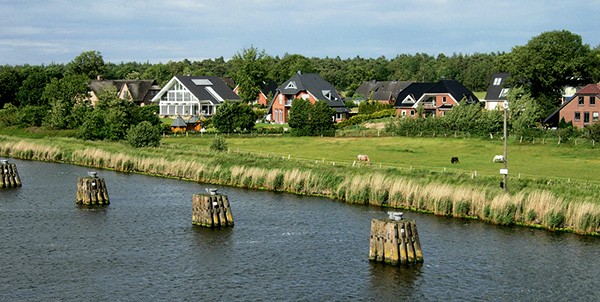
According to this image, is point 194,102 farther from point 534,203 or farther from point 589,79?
point 534,203

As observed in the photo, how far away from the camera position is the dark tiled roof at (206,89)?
140250mm

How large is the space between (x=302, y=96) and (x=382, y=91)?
41653mm

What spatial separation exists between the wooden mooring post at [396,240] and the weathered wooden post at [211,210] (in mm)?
12504

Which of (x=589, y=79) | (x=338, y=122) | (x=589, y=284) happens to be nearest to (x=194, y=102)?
(x=338, y=122)

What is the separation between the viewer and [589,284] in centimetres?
3800

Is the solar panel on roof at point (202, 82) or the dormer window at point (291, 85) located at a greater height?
the solar panel on roof at point (202, 82)

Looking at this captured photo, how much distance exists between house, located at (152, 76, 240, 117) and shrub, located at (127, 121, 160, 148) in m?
51.7

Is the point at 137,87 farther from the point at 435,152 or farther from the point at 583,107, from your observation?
the point at 435,152

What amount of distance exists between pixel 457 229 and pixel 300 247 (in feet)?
34.3

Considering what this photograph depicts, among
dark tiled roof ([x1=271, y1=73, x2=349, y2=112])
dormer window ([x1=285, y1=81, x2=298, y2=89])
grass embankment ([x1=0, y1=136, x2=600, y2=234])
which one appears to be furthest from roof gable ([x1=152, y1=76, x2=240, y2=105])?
grass embankment ([x1=0, y1=136, x2=600, y2=234])

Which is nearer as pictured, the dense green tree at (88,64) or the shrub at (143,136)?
the shrub at (143,136)

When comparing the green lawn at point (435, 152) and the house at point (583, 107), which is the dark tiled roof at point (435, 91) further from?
the green lawn at point (435, 152)

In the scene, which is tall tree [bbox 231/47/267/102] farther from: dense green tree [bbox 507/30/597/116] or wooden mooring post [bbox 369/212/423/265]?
wooden mooring post [bbox 369/212/423/265]

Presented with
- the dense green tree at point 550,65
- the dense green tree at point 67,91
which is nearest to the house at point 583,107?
the dense green tree at point 550,65
